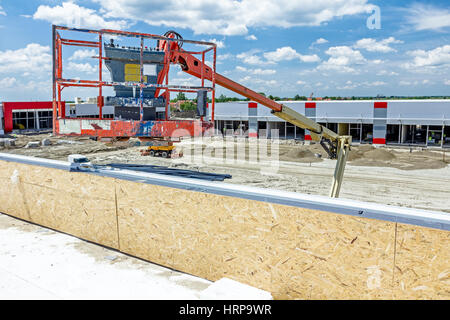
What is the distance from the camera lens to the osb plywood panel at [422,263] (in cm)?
377

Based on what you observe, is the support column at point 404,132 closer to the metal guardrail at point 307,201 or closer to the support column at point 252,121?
the support column at point 252,121

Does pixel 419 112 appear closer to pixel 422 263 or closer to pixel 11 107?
pixel 422 263

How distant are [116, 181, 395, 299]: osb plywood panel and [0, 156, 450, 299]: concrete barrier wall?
0.01 m

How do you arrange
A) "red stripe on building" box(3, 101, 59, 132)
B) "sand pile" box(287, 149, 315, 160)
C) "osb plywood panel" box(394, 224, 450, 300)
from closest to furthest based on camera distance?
1. "osb plywood panel" box(394, 224, 450, 300)
2. "sand pile" box(287, 149, 315, 160)
3. "red stripe on building" box(3, 101, 59, 132)

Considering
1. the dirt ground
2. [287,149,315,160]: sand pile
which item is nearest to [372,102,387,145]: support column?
the dirt ground

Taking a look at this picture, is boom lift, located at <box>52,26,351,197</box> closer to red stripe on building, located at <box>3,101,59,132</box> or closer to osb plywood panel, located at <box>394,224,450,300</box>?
osb plywood panel, located at <box>394,224,450,300</box>

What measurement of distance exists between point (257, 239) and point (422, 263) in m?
1.93

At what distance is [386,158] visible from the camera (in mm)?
29578

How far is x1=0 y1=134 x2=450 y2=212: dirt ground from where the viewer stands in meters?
19.9

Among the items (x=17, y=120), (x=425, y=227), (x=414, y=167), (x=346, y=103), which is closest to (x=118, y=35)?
(x=425, y=227)

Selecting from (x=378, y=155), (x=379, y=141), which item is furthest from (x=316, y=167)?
(x=379, y=141)

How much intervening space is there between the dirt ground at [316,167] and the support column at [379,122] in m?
2.27

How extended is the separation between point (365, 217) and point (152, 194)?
3200 mm

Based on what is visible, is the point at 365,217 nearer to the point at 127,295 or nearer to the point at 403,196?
the point at 127,295
